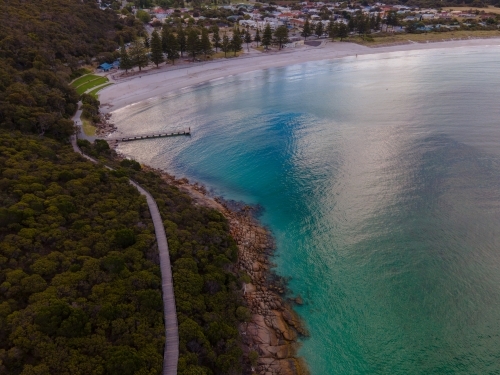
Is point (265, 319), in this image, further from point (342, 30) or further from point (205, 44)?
A: point (342, 30)

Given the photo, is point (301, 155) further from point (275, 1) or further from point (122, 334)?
point (275, 1)

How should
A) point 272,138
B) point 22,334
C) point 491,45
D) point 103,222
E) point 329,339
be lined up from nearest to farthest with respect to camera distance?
point 22,334 < point 329,339 < point 103,222 < point 272,138 < point 491,45

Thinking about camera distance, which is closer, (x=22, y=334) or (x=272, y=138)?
(x=22, y=334)

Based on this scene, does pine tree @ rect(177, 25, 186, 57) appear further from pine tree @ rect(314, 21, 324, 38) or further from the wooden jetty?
pine tree @ rect(314, 21, 324, 38)

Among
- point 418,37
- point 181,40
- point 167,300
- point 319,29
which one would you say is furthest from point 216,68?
point 167,300

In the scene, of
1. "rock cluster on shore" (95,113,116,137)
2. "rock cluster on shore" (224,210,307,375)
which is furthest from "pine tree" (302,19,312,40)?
"rock cluster on shore" (224,210,307,375)

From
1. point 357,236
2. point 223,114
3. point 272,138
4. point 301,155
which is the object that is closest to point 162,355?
point 357,236

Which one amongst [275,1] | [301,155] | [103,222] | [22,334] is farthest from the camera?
[275,1]

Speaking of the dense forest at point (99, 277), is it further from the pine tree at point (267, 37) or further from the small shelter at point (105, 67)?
the pine tree at point (267, 37)

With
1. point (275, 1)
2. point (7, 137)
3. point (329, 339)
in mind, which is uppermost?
point (275, 1)
